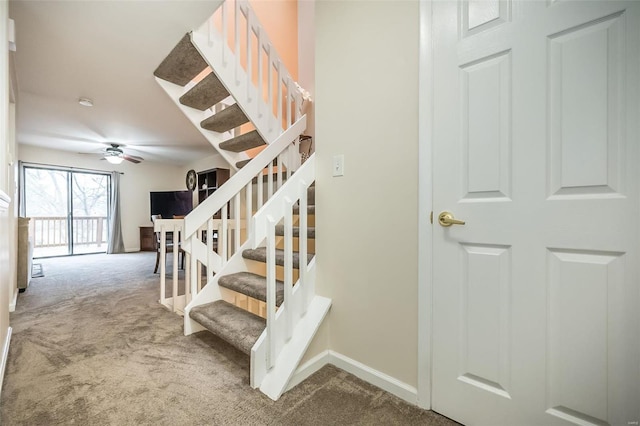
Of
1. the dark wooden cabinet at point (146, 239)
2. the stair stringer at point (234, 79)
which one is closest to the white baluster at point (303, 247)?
the stair stringer at point (234, 79)

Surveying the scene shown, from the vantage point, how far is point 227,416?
1.14 meters

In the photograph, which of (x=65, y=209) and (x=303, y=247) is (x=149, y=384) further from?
(x=65, y=209)

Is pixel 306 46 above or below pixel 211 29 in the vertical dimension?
above

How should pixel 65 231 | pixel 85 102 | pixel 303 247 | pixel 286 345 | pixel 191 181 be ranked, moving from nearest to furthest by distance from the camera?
pixel 286 345 < pixel 303 247 < pixel 85 102 < pixel 65 231 < pixel 191 181

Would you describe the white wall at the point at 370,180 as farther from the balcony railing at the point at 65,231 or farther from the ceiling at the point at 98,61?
the balcony railing at the point at 65,231

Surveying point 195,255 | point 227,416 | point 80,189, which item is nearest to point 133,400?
point 227,416

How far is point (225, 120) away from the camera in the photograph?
2.53 meters

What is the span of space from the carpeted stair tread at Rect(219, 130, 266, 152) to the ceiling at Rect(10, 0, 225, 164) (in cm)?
78

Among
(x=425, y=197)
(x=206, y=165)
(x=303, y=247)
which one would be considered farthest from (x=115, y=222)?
(x=425, y=197)

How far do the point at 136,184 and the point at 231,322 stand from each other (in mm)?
6440

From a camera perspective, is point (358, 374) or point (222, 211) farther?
point (222, 211)

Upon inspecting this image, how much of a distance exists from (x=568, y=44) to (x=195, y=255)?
7.66 feet

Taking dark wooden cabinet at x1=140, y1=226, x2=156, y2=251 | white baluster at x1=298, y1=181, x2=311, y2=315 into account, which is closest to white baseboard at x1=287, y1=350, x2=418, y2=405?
white baluster at x1=298, y1=181, x2=311, y2=315

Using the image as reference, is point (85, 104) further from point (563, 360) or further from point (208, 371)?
point (563, 360)
